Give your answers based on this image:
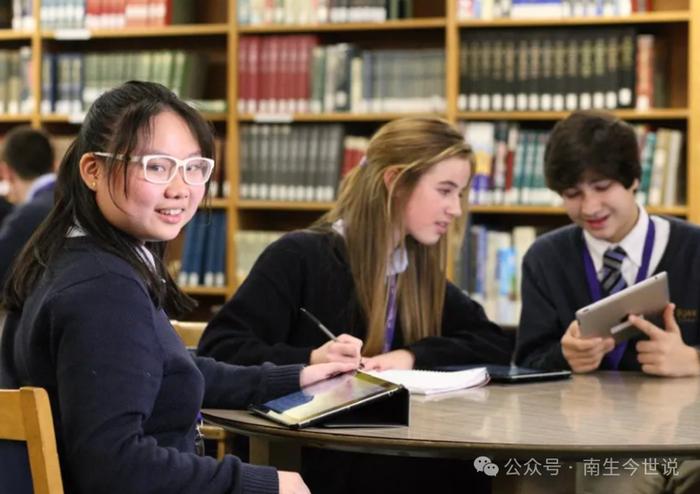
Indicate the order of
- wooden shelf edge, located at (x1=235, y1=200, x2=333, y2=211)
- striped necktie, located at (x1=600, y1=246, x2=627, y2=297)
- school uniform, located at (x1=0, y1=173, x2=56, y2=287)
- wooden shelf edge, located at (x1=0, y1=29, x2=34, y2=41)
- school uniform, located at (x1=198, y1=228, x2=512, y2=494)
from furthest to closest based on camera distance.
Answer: wooden shelf edge, located at (x1=0, y1=29, x2=34, y2=41) → wooden shelf edge, located at (x1=235, y1=200, x2=333, y2=211) → school uniform, located at (x1=0, y1=173, x2=56, y2=287) → striped necktie, located at (x1=600, y1=246, x2=627, y2=297) → school uniform, located at (x1=198, y1=228, x2=512, y2=494)

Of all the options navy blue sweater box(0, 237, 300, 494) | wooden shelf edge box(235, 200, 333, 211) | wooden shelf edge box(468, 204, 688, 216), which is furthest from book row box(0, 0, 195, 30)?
navy blue sweater box(0, 237, 300, 494)

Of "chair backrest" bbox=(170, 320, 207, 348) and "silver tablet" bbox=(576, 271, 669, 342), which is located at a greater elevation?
"silver tablet" bbox=(576, 271, 669, 342)

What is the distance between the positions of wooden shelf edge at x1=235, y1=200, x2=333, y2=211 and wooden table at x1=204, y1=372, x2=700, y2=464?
7.84 feet

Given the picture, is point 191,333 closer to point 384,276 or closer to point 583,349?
point 384,276

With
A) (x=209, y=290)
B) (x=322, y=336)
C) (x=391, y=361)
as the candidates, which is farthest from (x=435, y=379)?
(x=209, y=290)

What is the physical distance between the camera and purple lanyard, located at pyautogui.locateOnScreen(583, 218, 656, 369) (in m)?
2.86

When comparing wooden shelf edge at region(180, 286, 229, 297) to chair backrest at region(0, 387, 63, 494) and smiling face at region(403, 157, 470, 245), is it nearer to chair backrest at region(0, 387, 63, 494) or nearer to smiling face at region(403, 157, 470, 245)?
→ smiling face at region(403, 157, 470, 245)

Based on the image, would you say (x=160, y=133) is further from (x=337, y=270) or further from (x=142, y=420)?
(x=337, y=270)

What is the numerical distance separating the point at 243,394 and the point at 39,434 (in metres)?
0.71

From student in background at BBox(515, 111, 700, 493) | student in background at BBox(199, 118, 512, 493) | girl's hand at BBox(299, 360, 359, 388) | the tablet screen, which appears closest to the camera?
the tablet screen

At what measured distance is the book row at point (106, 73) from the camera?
4.95 metres

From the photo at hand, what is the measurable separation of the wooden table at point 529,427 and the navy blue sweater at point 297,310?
12.4 inches

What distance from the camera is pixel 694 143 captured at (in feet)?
14.3

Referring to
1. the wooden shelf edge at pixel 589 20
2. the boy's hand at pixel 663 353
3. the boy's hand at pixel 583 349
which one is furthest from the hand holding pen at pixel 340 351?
the wooden shelf edge at pixel 589 20
